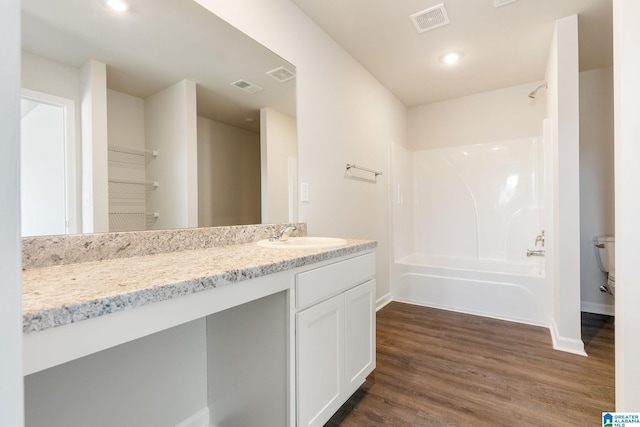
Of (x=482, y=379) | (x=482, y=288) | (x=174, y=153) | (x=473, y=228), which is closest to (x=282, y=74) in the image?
(x=174, y=153)

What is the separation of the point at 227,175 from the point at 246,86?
550mm

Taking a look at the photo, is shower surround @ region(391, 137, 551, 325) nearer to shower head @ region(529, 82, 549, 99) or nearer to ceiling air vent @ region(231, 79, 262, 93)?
shower head @ region(529, 82, 549, 99)

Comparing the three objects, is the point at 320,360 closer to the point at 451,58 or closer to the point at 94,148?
the point at 94,148

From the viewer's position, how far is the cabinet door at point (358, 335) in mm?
1438

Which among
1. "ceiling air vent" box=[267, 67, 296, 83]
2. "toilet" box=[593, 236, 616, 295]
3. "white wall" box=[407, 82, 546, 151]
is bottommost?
"toilet" box=[593, 236, 616, 295]

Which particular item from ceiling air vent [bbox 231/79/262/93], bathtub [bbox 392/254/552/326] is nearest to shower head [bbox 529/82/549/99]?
bathtub [bbox 392/254/552/326]

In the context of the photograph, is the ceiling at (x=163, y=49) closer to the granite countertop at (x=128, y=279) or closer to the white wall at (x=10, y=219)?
the granite countertop at (x=128, y=279)

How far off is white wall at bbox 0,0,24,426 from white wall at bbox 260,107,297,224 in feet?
4.71

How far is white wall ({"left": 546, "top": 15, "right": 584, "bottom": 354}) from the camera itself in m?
2.04

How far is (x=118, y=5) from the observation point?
113cm

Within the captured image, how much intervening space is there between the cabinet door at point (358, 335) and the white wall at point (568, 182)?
1.52m

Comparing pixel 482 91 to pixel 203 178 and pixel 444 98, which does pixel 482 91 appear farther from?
pixel 203 178

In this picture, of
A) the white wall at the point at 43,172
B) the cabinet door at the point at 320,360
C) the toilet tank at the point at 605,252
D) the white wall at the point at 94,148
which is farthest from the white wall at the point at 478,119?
the white wall at the point at 43,172

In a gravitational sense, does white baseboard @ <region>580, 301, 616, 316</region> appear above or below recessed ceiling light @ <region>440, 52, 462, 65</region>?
below
